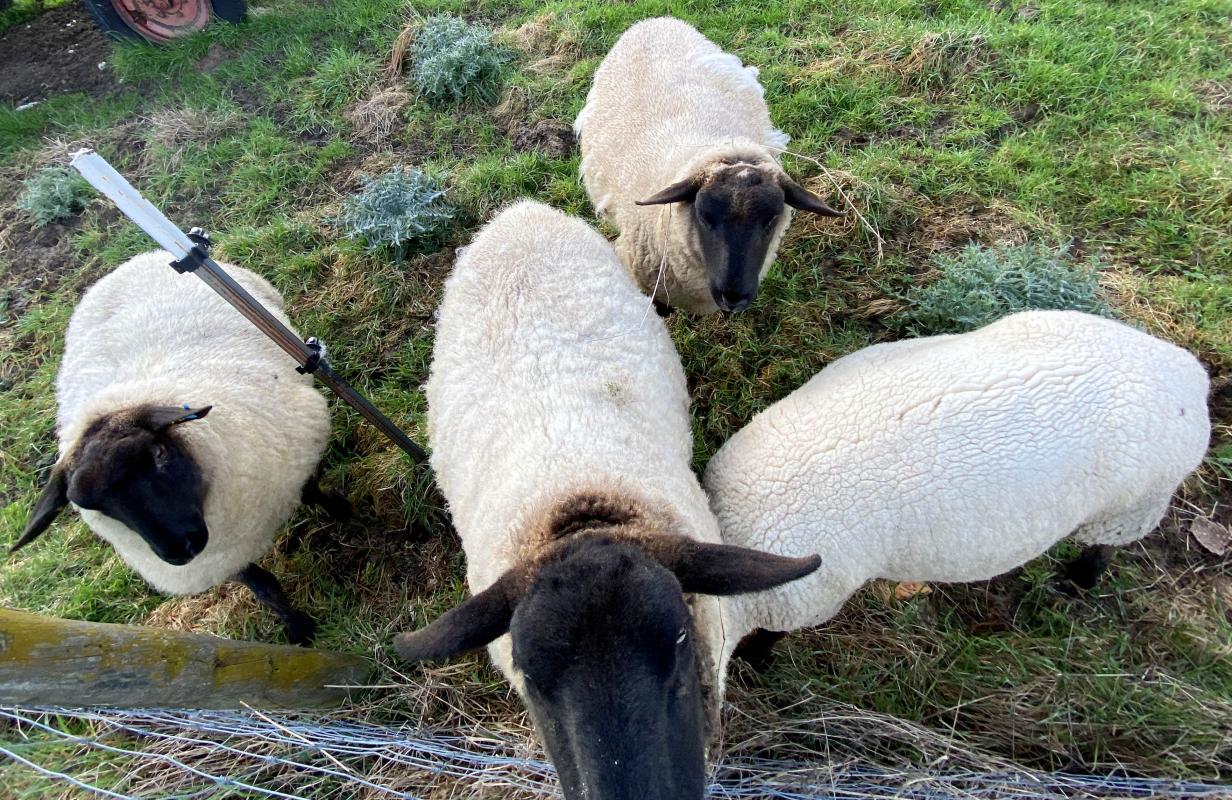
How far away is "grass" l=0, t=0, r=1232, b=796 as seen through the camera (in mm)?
2582

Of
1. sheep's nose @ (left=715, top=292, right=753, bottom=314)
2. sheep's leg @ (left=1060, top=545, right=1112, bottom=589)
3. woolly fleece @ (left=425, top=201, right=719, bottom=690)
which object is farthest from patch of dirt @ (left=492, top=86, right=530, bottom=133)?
sheep's leg @ (left=1060, top=545, right=1112, bottom=589)

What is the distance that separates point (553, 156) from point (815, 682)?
3.94 m

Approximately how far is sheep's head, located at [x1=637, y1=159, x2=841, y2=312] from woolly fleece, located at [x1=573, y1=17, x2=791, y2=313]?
0.12 metres

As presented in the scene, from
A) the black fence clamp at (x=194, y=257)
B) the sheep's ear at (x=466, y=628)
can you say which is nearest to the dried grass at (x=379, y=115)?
the black fence clamp at (x=194, y=257)

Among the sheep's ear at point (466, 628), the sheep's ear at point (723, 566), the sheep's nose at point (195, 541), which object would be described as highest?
the sheep's ear at point (723, 566)

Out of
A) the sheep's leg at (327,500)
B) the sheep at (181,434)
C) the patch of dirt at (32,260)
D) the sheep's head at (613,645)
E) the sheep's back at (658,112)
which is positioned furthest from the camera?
the patch of dirt at (32,260)

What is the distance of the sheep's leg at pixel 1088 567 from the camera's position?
Answer: 2693 millimetres

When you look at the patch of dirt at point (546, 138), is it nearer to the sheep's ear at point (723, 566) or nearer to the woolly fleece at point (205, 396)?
the woolly fleece at point (205, 396)

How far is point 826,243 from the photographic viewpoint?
4012 millimetres

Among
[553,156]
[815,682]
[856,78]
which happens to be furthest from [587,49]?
[815,682]

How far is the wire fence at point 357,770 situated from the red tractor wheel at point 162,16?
20.0 ft

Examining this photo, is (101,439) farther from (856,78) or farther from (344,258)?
(856,78)

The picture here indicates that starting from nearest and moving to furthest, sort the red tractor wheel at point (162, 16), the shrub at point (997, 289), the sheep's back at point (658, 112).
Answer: the shrub at point (997, 289)
the sheep's back at point (658, 112)
the red tractor wheel at point (162, 16)

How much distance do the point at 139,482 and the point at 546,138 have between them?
3660mm
